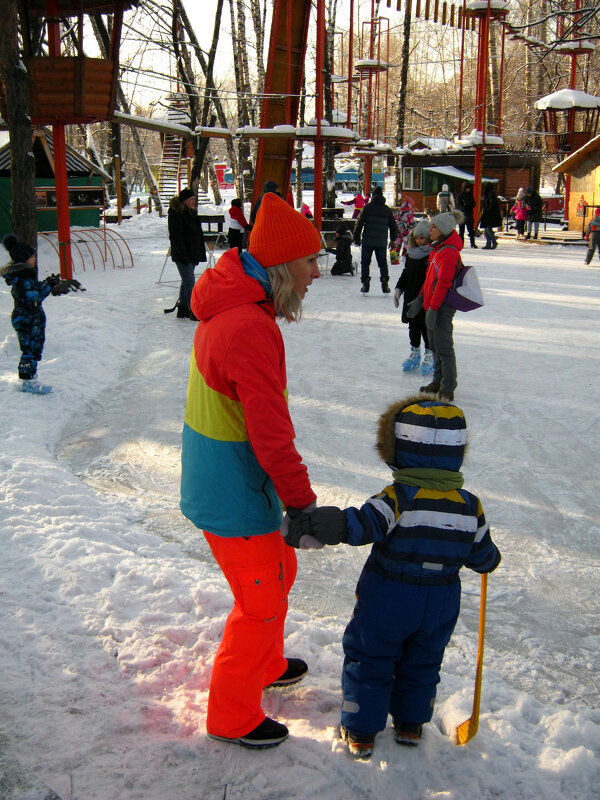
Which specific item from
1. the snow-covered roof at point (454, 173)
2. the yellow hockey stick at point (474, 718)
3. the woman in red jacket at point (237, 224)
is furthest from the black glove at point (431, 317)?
the snow-covered roof at point (454, 173)

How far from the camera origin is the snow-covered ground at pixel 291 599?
2.32m

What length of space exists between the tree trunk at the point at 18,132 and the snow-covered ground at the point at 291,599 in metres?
2.68

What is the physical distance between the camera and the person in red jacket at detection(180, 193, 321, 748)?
7.06ft

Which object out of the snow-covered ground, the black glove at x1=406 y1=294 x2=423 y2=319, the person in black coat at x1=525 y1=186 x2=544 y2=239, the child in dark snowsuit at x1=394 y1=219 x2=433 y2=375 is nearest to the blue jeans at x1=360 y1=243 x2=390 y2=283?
the snow-covered ground

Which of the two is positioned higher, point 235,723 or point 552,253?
point 552,253

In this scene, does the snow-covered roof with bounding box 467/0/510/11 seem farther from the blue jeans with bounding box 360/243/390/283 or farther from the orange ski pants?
the orange ski pants

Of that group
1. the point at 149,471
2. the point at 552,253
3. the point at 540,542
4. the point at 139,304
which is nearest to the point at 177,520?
the point at 149,471

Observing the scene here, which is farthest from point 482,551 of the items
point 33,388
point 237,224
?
point 237,224

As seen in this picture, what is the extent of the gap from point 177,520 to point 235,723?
212 centimetres

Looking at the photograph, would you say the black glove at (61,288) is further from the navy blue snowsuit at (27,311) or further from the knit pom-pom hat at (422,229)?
the knit pom-pom hat at (422,229)

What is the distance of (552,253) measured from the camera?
18.9 metres

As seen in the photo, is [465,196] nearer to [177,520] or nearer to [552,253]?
[552,253]

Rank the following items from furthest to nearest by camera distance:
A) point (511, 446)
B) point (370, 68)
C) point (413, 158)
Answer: point (413, 158), point (370, 68), point (511, 446)

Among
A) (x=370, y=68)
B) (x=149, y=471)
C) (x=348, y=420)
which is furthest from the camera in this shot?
(x=370, y=68)
